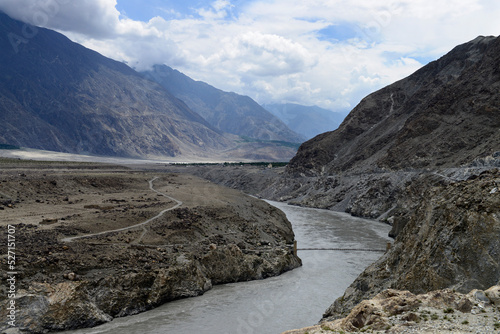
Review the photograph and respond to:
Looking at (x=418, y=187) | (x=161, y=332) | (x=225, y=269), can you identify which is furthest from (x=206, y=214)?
(x=418, y=187)

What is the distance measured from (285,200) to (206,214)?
172 feet

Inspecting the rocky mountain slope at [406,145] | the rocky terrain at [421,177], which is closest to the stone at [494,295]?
the rocky terrain at [421,177]

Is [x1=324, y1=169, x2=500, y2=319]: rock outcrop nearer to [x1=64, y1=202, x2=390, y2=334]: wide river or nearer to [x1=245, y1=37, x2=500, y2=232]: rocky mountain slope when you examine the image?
[x1=64, y1=202, x2=390, y2=334]: wide river

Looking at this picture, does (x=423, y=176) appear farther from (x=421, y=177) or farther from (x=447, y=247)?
(x=447, y=247)

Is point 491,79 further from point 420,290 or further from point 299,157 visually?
point 420,290

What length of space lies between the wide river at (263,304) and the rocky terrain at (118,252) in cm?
81

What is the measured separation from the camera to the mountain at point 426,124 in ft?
204

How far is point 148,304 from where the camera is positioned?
20516mm

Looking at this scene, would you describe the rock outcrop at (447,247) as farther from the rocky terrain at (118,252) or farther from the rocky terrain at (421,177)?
the rocky terrain at (118,252)

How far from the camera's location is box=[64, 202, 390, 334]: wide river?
19109 mm

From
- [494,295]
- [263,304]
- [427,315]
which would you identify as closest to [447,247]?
[494,295]

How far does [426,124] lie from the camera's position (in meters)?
72.9

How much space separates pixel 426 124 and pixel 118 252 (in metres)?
65.5

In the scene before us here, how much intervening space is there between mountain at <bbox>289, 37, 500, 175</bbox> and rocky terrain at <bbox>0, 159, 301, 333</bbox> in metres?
36.0
